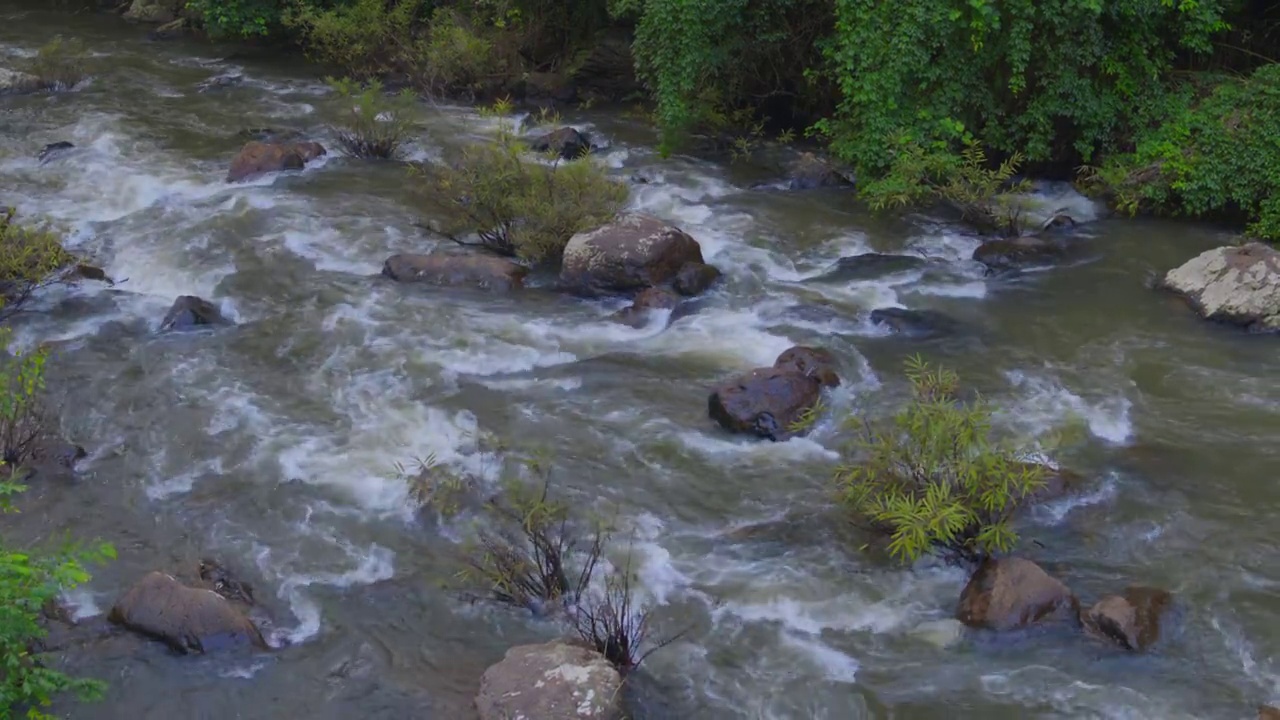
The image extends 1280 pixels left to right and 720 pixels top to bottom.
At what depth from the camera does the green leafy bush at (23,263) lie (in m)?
11.6

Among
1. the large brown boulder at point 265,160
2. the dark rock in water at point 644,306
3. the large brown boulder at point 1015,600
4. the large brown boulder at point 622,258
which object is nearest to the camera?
the large brown boulder at point 1015,600

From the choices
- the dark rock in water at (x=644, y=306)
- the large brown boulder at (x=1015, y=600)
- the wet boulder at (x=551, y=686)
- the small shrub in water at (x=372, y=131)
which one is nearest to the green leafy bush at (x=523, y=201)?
the dark rock in water at (x=644, y=306)

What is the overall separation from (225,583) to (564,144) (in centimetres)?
977

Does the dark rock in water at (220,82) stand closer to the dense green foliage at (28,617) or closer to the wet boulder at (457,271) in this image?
the wet boulder at (457,271)

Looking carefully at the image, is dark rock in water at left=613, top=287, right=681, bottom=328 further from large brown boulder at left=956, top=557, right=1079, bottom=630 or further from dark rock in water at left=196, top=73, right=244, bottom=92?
dark rock in water at left=196, top=73, right=244, bottom=92

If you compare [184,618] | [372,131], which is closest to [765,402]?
[184,618]

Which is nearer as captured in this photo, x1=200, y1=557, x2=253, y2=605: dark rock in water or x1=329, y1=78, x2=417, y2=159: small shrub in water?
x1=200, y1=557, x2=253, y2=605: dark rock in water

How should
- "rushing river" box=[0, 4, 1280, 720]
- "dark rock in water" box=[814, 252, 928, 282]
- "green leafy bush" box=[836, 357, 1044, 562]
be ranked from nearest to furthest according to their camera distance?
1. "rushing river" box=[0, 4, 1280, 720]
2. "green leafy bush" box=[836, 357, 1044, 562]
3. "dark rock in water" box=[814, 252, 928, 282]

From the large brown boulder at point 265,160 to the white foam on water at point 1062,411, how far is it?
32.8 ft

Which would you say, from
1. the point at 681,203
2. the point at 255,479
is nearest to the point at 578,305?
the point at 681,203

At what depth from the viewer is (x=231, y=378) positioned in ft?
34.6

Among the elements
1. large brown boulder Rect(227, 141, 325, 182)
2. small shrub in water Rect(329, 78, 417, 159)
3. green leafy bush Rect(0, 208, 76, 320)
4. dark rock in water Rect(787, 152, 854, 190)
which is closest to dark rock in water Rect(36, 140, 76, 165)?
large brown boulder Rect(227, 141, 325, 182)

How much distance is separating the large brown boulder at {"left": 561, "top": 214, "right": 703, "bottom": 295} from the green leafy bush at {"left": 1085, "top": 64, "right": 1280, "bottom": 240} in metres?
5.71

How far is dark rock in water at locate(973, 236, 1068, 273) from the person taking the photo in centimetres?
1281
